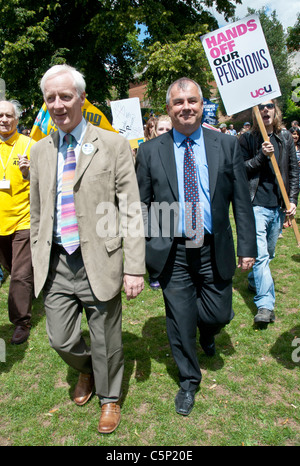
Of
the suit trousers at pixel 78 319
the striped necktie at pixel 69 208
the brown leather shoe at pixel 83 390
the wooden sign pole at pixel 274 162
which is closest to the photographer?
the striped necktie at pixel 69 208

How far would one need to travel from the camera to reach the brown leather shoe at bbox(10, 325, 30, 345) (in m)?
4.08

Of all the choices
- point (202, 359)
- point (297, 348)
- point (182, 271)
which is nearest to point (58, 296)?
point (182, 271)

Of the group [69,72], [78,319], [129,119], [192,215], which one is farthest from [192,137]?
[129,119]

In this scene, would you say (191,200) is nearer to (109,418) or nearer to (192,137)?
(192,137)

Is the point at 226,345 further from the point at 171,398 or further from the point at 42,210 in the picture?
the point at 42,210

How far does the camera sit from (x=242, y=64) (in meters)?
3.64

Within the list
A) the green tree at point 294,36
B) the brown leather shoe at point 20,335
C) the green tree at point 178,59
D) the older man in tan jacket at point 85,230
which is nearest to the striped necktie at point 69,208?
the older man in tan jacket at point 85,230

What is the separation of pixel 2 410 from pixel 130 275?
165 centimetres

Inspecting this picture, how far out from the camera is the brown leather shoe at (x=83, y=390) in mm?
3039

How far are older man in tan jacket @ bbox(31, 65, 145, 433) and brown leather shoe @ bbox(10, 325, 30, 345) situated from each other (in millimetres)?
1520

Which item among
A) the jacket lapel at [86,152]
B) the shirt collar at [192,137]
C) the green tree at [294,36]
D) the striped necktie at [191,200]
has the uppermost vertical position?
the green tree at [294,36]

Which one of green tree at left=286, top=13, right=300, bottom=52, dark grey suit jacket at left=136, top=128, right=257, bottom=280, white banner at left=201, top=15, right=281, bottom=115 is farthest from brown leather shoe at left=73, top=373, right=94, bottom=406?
green tree at left=286, top=13, right=300, bottom=52

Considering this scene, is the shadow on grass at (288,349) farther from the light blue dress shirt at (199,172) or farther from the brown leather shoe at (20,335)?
the brown leather shoe at (20,335)

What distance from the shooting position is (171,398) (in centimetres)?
307
